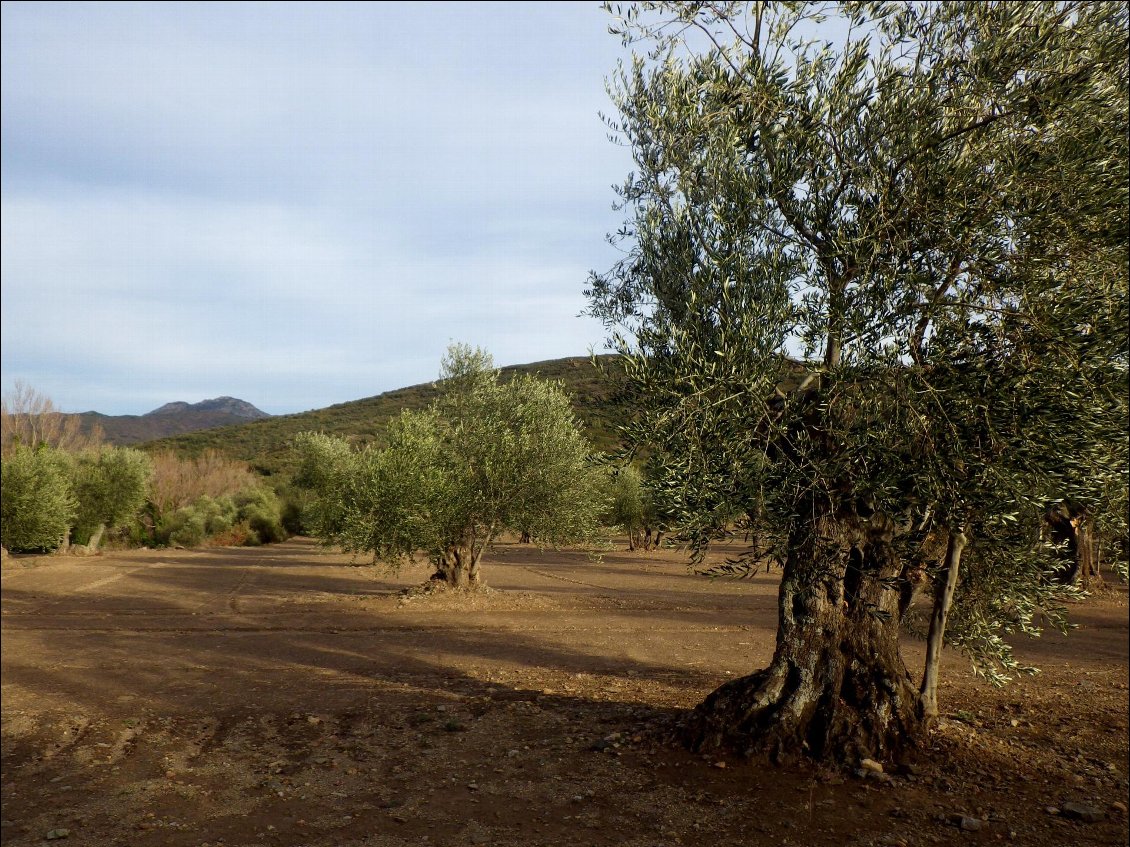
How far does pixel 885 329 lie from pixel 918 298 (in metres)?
0.51

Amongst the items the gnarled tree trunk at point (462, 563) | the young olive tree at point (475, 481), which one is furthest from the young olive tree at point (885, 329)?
the gnarled tree trunk at point (462, 563)

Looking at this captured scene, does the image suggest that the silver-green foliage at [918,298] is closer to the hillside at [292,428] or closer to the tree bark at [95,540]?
the tree bark at [95,540]

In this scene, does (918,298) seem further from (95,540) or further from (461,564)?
(95,540)

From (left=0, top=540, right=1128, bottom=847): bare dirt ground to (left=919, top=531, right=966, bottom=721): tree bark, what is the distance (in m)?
0.43

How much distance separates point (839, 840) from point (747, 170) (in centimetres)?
715

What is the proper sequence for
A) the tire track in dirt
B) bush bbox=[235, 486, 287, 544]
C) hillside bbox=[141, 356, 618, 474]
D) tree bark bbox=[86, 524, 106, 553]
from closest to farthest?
the tire track in dirt < tree bark bbox=[86, 524, 106, 553] < bush bbox=[235, 486, 287, 544] < hillside bbox=[141, 356, 618, 474]

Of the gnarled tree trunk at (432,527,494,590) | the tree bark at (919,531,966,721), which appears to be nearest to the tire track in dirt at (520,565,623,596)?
the gnarled tree trunk at (432,527,494,590)

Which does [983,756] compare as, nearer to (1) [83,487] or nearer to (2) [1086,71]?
(2) [1086,71]

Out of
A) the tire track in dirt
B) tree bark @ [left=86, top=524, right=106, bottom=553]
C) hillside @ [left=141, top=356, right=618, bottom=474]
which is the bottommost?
tree bark @ [left=86, top=524, right=106, bottom=553]

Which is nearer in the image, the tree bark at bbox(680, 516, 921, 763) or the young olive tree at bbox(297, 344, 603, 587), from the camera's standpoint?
the tree bark at bbox(680, 516, 921, 763)

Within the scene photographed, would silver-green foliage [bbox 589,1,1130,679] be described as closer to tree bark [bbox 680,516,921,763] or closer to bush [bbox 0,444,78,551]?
tree bark [bbox 680,516,921,763]

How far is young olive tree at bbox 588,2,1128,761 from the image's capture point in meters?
7.57

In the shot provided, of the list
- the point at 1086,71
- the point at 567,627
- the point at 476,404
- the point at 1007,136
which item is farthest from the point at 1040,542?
the point at 476,404

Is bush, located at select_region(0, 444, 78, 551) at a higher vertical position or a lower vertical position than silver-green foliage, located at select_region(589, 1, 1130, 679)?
lower
